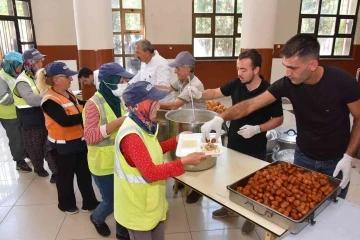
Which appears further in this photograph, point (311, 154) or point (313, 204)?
point (311, 154)

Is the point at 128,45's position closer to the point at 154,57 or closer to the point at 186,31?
the point at 186,31

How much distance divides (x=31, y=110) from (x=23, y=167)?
2.84 feet

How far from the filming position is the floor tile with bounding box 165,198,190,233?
90.5 inches

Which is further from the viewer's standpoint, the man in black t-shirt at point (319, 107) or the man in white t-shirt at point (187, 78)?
the man in white t-shirt at point (187, 78)

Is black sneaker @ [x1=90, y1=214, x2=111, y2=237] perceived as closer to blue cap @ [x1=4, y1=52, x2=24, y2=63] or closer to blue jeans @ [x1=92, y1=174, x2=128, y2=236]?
blue jeans @ [x1=92, y1=174, x2=128, y2=236]

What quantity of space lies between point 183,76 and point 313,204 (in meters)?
1.76

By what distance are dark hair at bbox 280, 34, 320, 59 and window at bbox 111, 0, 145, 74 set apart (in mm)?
5648

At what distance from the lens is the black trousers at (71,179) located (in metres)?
2.30

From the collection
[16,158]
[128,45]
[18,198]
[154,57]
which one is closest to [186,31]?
[128,45]

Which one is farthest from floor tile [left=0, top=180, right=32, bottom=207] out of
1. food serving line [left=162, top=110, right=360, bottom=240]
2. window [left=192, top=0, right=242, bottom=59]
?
window [left=192, top=0, right=242, bottom=59]

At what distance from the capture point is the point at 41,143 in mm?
3043

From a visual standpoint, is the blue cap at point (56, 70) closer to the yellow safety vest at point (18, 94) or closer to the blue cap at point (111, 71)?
the blue cap at point (111, 71)

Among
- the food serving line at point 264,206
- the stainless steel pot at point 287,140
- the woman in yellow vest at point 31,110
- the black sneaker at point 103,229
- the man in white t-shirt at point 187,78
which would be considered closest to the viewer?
the food serving line at point 264,206

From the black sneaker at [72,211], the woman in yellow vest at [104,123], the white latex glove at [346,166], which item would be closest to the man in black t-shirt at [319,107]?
the white latex glove at [346,166]
